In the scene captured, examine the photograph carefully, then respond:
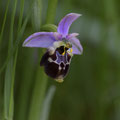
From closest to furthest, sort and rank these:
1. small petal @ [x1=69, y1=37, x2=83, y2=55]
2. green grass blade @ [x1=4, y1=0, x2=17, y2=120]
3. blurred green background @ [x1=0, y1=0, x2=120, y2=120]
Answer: green grass blade @ [x1=4, y1=0, x2=17, y2=120] < small petal @ [x1=69, y1=37, x2=83, y2=55] < blurred green background @ [x1=0, y1=0, x2=120, y2=120]

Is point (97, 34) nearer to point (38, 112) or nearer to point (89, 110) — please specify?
point (89, 110)

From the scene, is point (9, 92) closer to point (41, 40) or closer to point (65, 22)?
point (41, 40)

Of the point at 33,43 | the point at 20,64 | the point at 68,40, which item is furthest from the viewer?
the point at 20,64

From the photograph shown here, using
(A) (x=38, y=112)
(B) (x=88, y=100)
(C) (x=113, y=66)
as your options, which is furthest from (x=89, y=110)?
(A) (x=38, y=112)

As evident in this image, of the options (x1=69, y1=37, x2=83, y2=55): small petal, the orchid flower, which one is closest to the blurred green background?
(x1=69, y1=37, x2=83, y2=55): small petal

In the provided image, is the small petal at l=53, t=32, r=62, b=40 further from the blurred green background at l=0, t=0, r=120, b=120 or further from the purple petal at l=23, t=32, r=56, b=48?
the blurred green background at l=0, t=0, r=120, b=120

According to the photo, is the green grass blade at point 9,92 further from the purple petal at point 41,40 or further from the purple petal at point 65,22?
the purple petal at point 65,22

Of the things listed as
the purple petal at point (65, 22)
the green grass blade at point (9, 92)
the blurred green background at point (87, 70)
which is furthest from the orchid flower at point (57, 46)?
the blurred green background at point (87, 70)
